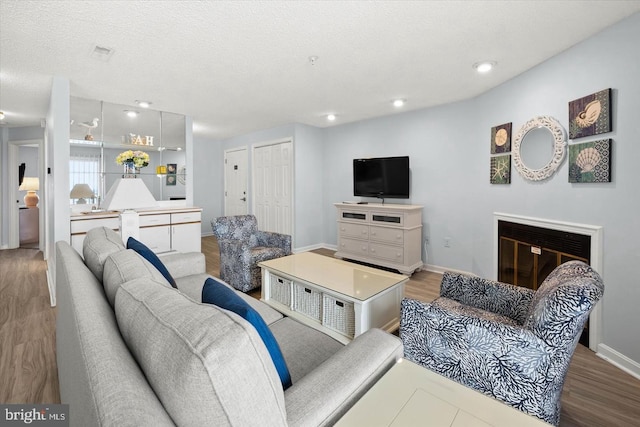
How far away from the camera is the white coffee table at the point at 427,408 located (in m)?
0.77

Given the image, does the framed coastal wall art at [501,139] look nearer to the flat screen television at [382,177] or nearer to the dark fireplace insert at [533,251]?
the dark fireplace insert at [533,251]

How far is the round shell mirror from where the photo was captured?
2.53 m

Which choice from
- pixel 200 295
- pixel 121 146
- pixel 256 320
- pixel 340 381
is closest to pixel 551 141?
pixel 340 381

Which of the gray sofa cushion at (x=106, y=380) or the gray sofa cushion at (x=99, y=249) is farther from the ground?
the gray sofa cushion at (x=99, y=249)

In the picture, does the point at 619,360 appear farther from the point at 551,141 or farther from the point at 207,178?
the point at 207,178

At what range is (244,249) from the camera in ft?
10.5

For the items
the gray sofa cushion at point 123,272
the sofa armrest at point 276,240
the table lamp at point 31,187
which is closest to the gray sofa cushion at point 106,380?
the gray sofa cushion at point 123,272

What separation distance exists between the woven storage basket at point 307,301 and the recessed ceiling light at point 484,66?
2572 millimetres

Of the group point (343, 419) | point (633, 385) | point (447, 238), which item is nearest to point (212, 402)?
point (343, 419)

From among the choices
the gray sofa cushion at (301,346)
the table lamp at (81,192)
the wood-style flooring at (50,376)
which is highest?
the table lamp at (81,192)

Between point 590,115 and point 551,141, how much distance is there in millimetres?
441

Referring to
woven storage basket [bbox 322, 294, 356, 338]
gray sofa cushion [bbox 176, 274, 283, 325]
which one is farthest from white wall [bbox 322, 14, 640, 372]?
gray sofa cushion [bbox 176, 274, 283, 325]

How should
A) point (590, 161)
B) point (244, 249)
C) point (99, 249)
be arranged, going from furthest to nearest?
point (244, 249)
point (590, 161)
point (99, 249)

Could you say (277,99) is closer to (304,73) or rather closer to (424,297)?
(304,73)
